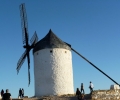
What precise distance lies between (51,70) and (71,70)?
2.09 meters

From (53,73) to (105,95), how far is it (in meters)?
5.84

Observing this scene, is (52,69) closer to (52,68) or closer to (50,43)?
(52,68)

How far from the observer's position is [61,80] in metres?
23.4

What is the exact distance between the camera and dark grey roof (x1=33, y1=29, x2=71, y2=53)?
24.0 metres

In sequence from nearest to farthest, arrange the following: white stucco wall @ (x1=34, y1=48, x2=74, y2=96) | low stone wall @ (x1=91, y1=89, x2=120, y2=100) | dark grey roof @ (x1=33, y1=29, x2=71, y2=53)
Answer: low stone wall @ (x1=91, y1=89, x2=120, y2=100)
white stucco wall @ (x1=34, y1=48, x2=74, y2=96)
dark grey roof @ (x1=33, y1=29, x2=71, y2=53)

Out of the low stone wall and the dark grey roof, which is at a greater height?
the dark grey roof

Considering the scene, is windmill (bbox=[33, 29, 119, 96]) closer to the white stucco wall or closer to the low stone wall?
the white stucco wall

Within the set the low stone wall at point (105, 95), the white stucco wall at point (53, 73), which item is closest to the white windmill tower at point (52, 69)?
the white stucco wall at point (53, 73)

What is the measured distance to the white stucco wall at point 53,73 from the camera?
2322cm

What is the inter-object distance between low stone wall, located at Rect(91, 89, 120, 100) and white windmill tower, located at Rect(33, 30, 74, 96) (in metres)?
5.10

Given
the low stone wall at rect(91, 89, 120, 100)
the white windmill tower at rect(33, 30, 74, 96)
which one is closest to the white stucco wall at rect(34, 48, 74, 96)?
the white windmill tower at rect(33, 30, 74, 96)

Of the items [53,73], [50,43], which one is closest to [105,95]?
[53,73]

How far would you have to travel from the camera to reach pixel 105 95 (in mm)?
19156

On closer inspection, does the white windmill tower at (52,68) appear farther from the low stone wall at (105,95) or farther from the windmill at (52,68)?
the low stone wall at (105,95)
